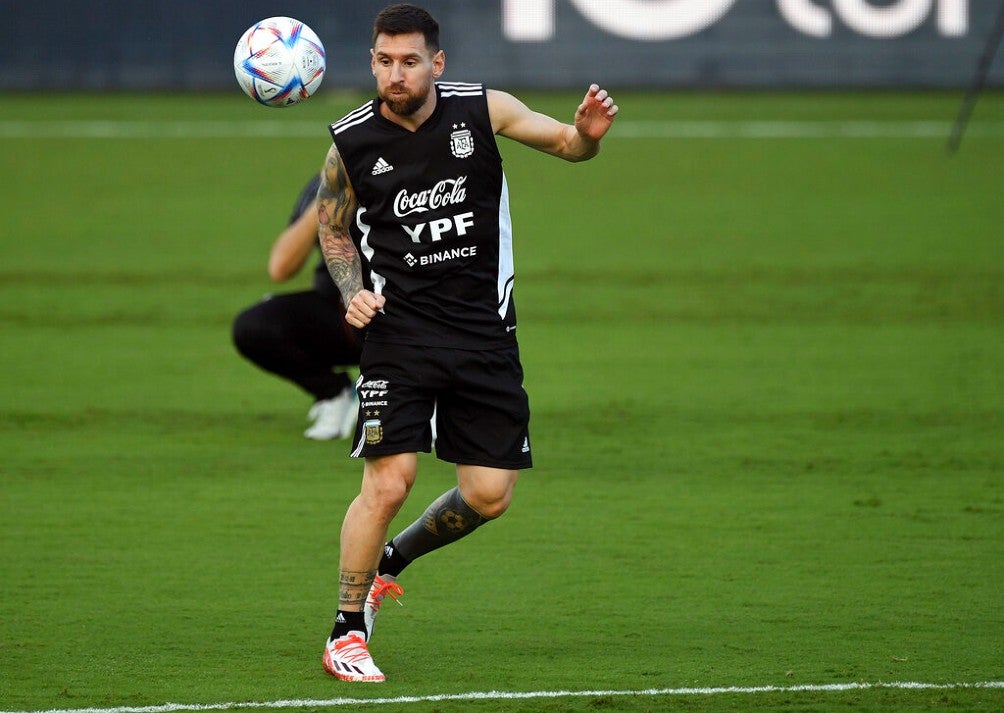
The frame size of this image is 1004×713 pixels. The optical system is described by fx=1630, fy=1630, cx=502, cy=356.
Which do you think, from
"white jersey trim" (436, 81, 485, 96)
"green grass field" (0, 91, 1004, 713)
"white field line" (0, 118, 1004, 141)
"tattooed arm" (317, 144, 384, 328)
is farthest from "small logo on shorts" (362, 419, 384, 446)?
"white field line" (0, 118, 1004, 141)

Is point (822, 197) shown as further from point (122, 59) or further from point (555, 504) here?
point (122, 59)

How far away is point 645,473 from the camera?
8281mm

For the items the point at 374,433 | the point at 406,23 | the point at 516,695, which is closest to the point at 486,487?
the point at 374,433

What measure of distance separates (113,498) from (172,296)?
551 cm

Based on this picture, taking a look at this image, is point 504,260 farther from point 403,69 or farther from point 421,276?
point 403,69

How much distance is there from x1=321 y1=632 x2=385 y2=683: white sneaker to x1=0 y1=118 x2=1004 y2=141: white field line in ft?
56.9

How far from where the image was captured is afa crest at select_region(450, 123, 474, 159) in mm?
5461

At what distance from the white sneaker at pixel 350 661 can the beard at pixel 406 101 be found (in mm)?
1726

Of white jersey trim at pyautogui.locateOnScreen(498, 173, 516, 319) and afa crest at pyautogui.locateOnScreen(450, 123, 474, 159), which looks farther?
white jersey trim at pyautogui.locateOnScreen(498, 173, 516, 319)

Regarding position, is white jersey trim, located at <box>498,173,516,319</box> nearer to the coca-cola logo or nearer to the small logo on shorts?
the coca-cola logo

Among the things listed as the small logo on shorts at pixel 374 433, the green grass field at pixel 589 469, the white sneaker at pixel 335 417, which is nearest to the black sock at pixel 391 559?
the green grass field at pixel 589 469

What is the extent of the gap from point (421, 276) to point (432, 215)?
209 mm

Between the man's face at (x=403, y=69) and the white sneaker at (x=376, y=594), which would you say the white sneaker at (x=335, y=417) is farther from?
the man's face at (x=403, y=69)

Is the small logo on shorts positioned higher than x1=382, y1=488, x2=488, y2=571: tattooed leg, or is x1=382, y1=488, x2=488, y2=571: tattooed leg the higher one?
the small logo on shorts
